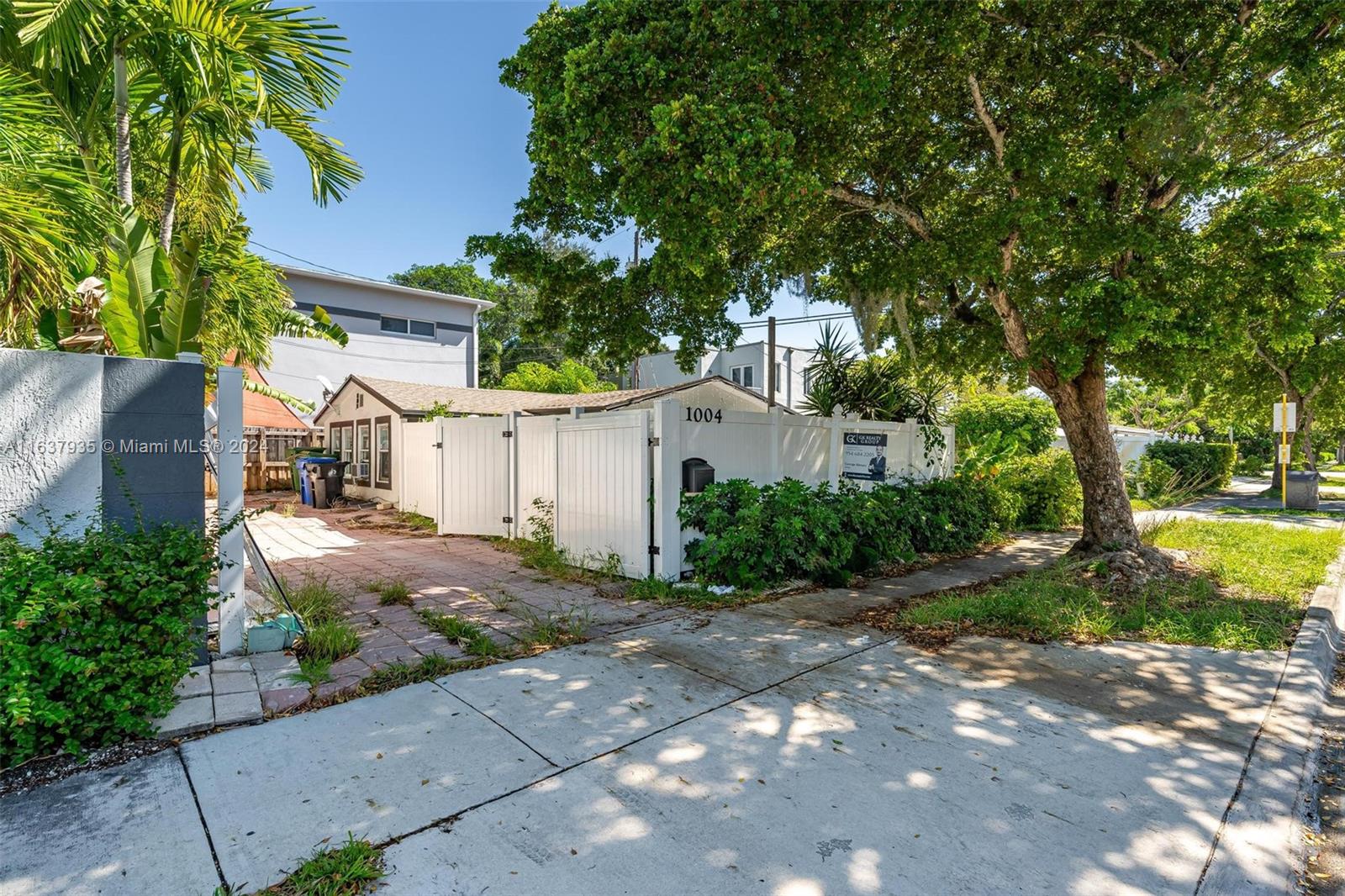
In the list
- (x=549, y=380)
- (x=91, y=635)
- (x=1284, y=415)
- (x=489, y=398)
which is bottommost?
(x=91, y=635)

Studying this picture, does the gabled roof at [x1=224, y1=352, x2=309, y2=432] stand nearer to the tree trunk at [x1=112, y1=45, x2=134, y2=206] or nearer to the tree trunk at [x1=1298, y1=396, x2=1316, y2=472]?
the tree trunk at [x1=112, y1=45, x2=134, y2=206]

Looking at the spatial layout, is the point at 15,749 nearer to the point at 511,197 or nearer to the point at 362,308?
the point at 511,197

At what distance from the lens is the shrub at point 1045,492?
11805 mm

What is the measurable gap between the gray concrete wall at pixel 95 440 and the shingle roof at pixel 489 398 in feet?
29.7

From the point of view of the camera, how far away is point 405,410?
45.2 feet

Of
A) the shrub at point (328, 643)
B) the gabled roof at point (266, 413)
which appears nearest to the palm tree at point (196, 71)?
the shrub at point (328, 643)

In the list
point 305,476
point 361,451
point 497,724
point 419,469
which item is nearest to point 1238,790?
point 497,724

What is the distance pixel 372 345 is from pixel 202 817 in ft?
75.4

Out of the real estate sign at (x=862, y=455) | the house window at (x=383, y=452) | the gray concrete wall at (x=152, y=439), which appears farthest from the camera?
the house window at (x=383, y=452)

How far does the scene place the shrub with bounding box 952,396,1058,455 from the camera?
1797cm

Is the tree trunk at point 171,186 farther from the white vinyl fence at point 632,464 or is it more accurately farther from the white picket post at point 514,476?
the white picket post at point 514,476

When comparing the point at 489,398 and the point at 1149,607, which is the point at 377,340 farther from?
the point at 1149,607

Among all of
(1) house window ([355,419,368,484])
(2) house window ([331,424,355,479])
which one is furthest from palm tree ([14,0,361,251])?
(2) house window ([331,424,355,479])

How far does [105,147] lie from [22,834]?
6.04 metres
